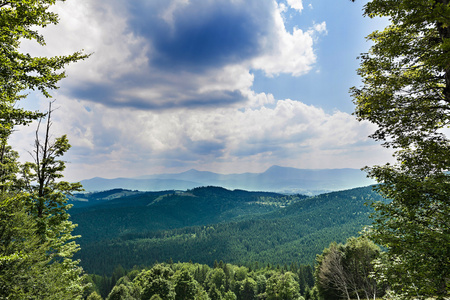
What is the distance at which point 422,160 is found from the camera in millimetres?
9516

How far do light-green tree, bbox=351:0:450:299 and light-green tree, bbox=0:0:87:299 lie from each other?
13789 millimetres

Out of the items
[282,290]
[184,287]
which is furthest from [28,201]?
[282,290]

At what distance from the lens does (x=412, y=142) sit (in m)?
9.95

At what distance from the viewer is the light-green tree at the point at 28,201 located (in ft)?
27.3

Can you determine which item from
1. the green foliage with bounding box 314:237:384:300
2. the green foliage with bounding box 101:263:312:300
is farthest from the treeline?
the green foliage with bounding box 314:237:384:300

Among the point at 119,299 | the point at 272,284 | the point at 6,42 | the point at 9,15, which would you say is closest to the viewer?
the point at 9,15

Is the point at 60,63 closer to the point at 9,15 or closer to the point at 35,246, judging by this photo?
the point at 9,15

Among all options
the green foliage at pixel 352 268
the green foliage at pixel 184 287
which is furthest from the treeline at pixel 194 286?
the green foliage at pixel 352 268

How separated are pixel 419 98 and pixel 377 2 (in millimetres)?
4600

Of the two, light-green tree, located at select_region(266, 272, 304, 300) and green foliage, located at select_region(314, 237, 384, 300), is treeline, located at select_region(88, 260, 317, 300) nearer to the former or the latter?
light-green tree, located at select_region(266, 272, 304, 300)

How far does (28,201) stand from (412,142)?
22.7 metres

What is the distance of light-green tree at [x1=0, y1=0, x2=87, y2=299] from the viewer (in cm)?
834

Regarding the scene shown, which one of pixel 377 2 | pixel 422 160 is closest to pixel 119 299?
pixel 422 160

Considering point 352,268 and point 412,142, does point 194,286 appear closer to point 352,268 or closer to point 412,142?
point 352,268
